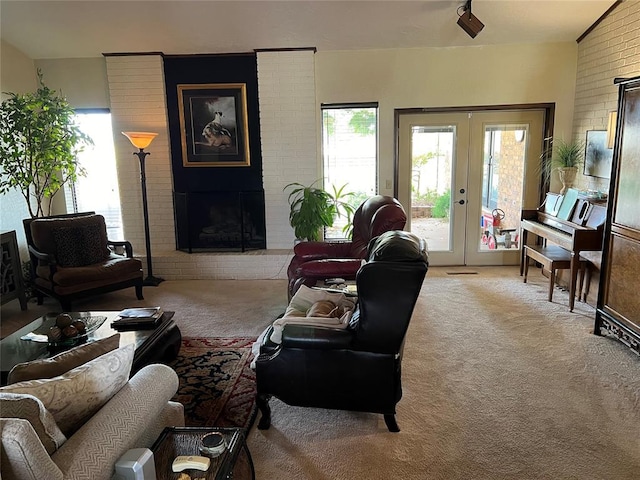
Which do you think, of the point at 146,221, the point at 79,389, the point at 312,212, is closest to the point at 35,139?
the point at 146,221

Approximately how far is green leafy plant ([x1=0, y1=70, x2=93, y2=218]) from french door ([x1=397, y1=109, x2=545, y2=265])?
3.78 m

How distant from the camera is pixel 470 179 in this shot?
5.54 metres

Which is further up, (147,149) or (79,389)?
(147,149)

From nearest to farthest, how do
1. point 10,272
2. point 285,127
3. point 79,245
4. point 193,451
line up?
point 193,451
point 10,272
point 79,245
point 285,127

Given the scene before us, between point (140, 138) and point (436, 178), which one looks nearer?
point (140, 138)

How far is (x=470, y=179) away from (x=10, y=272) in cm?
515

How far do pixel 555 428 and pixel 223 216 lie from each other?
4.28 metres

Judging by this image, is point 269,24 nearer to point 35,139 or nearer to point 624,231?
point 35,139

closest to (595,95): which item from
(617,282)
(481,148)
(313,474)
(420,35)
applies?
(481,148)

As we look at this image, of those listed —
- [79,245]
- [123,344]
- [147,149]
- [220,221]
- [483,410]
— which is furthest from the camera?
[220,221]

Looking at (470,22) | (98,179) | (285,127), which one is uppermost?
(470,22)

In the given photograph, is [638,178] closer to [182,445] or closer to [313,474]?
[313,474]

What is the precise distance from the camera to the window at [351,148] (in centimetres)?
548

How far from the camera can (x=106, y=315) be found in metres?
3.23
